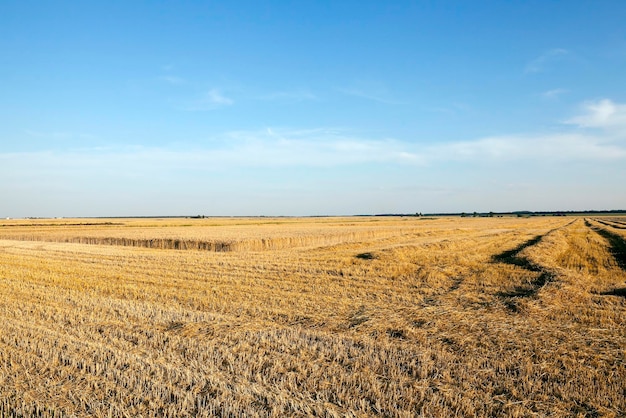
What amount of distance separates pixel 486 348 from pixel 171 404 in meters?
5.27

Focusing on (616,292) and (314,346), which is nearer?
(314,346)

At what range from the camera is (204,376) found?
20.0 ft

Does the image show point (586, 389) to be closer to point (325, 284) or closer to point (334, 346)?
point (334, 346)

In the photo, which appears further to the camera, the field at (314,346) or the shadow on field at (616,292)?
the shadow on field at (616,292)

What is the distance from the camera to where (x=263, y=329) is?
869cm

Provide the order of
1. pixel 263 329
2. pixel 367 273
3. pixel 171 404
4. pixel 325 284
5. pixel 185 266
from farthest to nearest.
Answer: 1. pixel 185 266
2. pixel 367 273
3. pixel 325 284
4. pixel 263 329
5. pixel 171 404

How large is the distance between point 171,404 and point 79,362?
2.29m

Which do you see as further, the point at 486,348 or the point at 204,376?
the point at 486,348

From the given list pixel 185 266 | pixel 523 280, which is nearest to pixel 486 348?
pixel 523 280

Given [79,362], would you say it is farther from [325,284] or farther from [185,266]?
[185,266]

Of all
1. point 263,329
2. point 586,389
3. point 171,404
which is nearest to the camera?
point 171,404

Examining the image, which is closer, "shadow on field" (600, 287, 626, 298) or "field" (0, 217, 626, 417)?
"field" (0, 217, 626, 417)

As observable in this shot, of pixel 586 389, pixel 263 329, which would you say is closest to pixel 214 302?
pixel 263 329

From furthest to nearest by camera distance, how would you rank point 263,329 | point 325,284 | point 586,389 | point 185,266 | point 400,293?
point 185,266 < point 325,284 < point 400,293 < point 263,329 < point 586,389
